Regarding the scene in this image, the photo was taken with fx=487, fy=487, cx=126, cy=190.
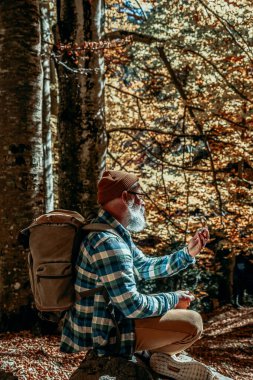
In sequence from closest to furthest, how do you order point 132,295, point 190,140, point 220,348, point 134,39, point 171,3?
point 132,295 < point 220,348 < point 134,39 < point 171,3 < point 190,140

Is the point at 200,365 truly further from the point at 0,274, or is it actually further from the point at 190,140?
the point at 190,140

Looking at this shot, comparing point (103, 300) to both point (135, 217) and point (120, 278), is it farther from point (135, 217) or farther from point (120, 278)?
point (135, 217)

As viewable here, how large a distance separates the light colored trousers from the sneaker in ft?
0.37

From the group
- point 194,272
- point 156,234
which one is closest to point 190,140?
point 156,234

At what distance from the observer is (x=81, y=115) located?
6.18 m

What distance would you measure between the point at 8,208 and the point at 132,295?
9.75 ft

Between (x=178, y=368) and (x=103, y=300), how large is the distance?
726 millimetres

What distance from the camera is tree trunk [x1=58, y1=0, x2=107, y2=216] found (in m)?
6.11

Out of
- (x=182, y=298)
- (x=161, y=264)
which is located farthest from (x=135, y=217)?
(x=182, y=298)

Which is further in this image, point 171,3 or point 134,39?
point 171,3

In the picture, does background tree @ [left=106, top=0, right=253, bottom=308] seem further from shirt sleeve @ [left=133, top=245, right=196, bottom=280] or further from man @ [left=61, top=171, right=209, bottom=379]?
man @ [left=61, top=171, right=209, bottom=379]

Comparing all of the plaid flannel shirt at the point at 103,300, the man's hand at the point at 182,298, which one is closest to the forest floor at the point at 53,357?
the plaid flannel shirt at the point at 103,300

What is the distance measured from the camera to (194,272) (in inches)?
623

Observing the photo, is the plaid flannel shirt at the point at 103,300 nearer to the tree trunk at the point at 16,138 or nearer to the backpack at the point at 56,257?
the backpack at the point at 56,257
